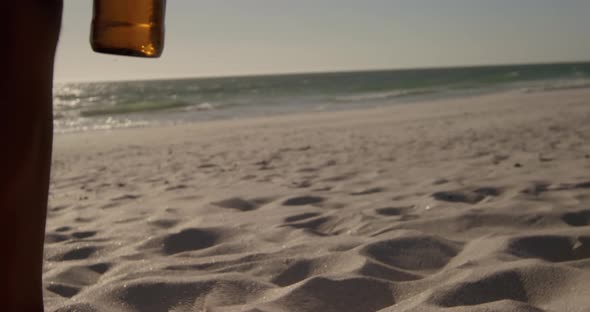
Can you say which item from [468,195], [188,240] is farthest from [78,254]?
[468,195]

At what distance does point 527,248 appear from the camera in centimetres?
229

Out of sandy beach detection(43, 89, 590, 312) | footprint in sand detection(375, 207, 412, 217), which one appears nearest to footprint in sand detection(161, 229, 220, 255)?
sandy beach detection(43, 89, 590, 312)

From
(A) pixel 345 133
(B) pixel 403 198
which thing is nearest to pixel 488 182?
(B) pixel 403 198

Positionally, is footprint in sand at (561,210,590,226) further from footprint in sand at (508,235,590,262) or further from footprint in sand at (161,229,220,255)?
footprint in sand at (161,229,220,255)

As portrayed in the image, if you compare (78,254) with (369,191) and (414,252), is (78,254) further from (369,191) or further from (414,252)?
(369,191)

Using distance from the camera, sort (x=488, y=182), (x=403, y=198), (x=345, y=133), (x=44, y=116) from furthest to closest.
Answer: (x=345, y=133) < (x=488, y=182) < (x=403, y=198) < (x=44, y=116)

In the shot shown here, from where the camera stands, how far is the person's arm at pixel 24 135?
33.1 inches

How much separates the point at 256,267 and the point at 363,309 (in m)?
0.50

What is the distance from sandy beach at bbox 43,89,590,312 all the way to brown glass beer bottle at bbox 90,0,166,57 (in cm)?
90

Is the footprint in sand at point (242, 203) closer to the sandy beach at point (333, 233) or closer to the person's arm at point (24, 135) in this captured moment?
the sandy beach at point (333, 233)

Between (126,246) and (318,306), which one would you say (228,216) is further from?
(318,306)

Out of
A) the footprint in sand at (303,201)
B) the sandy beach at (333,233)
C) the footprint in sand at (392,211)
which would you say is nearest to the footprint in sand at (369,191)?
the sandy beach at (333,233)

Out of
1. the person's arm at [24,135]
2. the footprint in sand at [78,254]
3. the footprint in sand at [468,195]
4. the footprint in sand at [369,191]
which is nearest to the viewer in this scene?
the person's arm at [24,135]

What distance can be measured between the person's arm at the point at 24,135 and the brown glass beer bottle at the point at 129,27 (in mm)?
135
